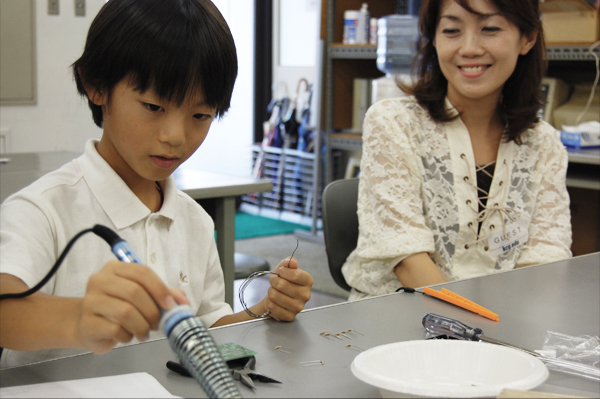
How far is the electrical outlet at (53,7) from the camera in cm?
334

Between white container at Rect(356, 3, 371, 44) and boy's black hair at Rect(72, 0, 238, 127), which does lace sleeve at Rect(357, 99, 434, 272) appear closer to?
boy's black hair at Rect(72, 0, 238, 127)

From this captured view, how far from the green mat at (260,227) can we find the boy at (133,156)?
3325 mm

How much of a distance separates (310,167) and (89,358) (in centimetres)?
399

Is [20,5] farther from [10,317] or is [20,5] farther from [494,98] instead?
[10,317]

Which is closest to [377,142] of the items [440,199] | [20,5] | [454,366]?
[440,199]

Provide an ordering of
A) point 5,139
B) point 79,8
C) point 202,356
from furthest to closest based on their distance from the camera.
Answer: point 79,8, point 5,139, point 202,356

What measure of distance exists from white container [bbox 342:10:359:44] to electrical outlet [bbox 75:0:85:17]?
1.43m

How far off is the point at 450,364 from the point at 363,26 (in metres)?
3.14

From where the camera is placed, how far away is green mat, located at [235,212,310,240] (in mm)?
Answer: 4375

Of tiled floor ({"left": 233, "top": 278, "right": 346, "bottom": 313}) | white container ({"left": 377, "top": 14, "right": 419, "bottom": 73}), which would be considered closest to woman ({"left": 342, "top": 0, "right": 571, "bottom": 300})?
tiled floor ({"left": 233, "top": 278, "right": 346, "bottom": 313})

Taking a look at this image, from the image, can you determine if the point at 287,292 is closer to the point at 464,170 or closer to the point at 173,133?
the point at 173,133

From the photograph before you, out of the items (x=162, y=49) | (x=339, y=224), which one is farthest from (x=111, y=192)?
(x=339, y=224)

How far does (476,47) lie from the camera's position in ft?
4.75

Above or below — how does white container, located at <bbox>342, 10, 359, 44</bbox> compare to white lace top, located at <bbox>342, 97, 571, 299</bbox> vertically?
above
